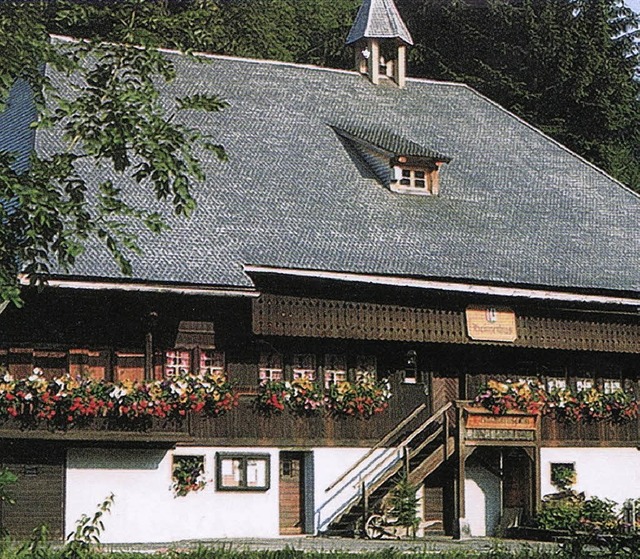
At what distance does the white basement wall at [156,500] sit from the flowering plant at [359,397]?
1558 millimetres

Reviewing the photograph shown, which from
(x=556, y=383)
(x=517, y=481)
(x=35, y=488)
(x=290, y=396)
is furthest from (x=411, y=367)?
(x=35, y=488)

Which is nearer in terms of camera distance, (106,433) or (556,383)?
(106,433)

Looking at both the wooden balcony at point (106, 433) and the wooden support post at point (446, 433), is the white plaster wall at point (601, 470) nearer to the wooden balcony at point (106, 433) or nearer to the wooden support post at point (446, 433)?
the wooden support post at point (446, 433)

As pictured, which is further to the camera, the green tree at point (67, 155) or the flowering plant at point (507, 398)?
the flowering plant at point (507, 398)

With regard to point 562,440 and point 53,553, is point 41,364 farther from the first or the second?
point 53,553

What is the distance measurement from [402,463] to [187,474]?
175 inches

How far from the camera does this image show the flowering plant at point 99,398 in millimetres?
25750

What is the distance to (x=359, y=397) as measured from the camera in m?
29.8

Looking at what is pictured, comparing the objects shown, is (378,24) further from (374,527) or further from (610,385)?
(374,527)

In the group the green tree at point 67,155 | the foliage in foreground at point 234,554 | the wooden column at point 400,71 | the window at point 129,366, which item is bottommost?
the foliage in foreground at point 234,554

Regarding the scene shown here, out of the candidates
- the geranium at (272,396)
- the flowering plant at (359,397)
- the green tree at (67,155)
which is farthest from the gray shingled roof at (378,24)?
the green tree at (67,155)

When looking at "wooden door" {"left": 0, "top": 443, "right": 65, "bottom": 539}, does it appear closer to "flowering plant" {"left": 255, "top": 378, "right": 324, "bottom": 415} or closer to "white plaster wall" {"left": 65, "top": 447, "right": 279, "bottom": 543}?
"white plaster wall" {"left": 65, "top": 447, "right": 279, "bottom": 543}

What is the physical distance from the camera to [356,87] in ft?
126

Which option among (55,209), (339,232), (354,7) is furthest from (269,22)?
(55,209)
